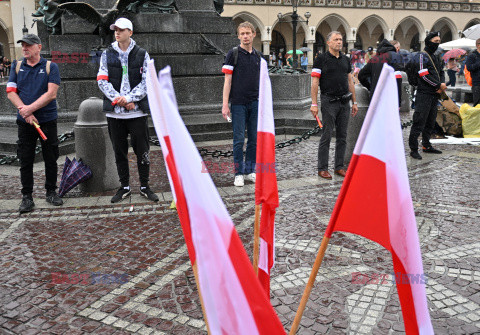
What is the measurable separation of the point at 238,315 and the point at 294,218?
328cm

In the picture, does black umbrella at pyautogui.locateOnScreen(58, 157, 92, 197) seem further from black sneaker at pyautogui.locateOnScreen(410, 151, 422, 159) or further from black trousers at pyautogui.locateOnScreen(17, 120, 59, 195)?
black sneaker at pyautogui.locateOnScreen(410, 151, 422, 159)

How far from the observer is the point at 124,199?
5.42m

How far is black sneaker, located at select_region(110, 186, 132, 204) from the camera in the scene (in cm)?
529

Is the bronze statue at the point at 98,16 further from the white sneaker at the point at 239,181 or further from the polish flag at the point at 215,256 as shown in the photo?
the polish flag at the point at 215,256

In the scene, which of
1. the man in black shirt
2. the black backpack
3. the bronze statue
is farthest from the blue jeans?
the bronze statue

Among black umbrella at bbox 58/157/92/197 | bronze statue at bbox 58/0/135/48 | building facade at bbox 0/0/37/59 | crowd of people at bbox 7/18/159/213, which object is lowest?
black umbrella at bbox 58/157/92/197

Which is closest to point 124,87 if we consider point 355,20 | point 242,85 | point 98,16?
point 242,85

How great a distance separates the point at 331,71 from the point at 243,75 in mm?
1200

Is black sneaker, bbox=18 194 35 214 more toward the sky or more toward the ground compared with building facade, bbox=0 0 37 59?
more toward the ground

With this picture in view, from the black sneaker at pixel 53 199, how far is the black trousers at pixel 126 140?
71cm

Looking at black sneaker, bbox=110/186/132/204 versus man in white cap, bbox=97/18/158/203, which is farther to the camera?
black sneaker, bbox=110/186/132/204

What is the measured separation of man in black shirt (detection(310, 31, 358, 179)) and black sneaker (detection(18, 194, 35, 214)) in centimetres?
354

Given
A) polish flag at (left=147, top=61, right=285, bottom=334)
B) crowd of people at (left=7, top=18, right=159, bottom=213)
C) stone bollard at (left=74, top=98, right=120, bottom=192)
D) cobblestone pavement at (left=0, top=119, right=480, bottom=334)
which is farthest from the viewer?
stone bollard at (left=74, top=98, right=120, bottom=192)

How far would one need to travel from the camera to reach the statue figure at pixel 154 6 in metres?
10.8
